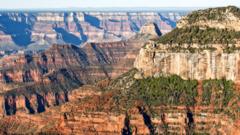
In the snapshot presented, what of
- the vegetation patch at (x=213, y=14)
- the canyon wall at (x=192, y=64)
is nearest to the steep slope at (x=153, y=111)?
the canyon wall at (x=192, y=64)

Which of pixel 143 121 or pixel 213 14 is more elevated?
pixel 213 14

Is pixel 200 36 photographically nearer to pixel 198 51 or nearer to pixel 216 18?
pixel 216 18

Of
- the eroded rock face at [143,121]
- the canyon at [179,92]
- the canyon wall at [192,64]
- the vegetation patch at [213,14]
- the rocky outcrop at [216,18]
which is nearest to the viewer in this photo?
the eroded rock face at [143,121]

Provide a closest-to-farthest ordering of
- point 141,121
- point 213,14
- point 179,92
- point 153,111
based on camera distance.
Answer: point 141,121
point 153,111
point 179,92
point 213,14

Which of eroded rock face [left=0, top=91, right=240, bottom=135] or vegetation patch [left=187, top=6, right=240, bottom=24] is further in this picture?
vegetation patch [left=187, top=6, right=240, bottom=24]

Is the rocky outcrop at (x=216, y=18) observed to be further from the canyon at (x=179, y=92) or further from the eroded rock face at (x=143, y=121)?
the eroded rock face at (x=143, y=121)

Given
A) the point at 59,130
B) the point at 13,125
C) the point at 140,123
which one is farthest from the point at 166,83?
the point at 13,125

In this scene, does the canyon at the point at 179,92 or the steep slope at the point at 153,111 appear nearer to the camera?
the steep slope at the point at 153,111

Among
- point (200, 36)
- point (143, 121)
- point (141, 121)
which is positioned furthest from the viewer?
point (200, 36)

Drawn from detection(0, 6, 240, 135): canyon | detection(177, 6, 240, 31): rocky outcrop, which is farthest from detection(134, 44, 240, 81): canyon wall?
detection(177, 6, 240, 31): rocky outcrop

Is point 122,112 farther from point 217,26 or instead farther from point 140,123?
point 217,26

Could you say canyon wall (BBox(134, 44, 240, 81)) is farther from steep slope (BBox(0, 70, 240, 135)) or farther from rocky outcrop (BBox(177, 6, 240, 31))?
rocky outcrop (BBox(177, 6, 240, 31))

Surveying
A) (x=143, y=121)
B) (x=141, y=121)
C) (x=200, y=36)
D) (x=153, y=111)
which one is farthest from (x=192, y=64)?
(x=141, y=121)
